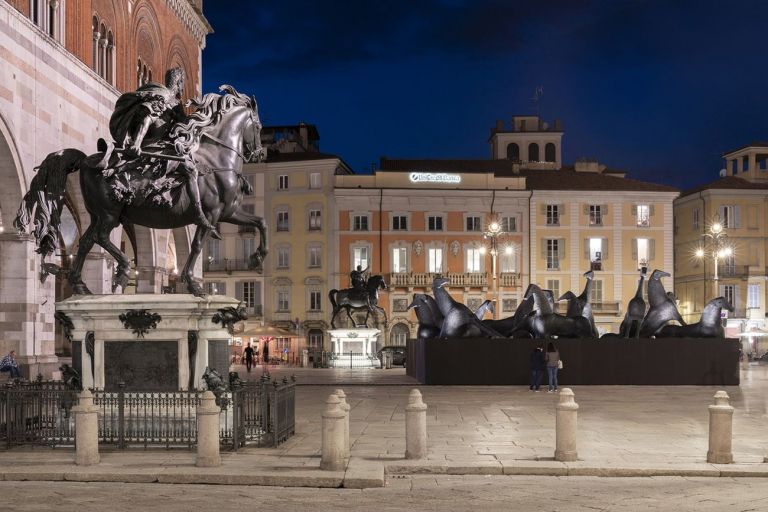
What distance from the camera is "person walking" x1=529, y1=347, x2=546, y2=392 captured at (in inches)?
1109

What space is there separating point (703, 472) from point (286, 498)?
4.95 metres

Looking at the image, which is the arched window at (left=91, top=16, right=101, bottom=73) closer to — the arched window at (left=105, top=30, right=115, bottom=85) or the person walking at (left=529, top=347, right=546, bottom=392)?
the arched window at (left=105, top=30, right=115, bottom=85)

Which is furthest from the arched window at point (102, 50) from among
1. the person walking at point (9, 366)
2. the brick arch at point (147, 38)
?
the person walking at point (9, 366)

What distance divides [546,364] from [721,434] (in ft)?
49.3

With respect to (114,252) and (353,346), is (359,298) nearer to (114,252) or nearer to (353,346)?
(353,346)

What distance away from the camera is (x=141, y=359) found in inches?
559

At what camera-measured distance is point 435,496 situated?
11.0 m

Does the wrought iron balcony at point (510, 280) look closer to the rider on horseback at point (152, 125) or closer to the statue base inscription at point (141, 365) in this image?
the rider on horseback at point (152, 125)

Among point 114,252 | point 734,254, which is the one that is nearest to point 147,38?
point 114,252

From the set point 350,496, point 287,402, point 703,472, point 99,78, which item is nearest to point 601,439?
point 703,472

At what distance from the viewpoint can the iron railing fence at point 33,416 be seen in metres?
14.0

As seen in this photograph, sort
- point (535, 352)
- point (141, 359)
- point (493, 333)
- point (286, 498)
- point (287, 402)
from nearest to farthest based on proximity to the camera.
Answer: point (286, 498), point (141, 359), point (287, 402), point (535, 352), point (493, 333)

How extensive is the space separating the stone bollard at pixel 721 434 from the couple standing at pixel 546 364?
14.5 m

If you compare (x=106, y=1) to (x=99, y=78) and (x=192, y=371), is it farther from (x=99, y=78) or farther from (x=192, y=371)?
(x=192, y=371)
